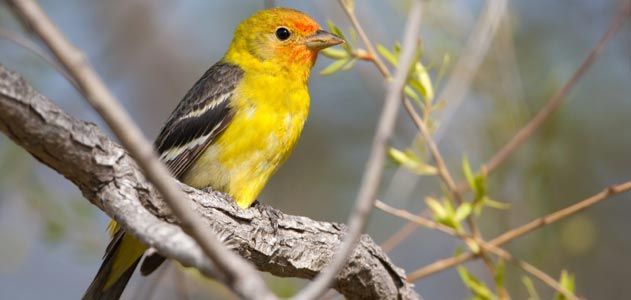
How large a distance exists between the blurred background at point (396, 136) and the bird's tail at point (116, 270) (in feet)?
0.60

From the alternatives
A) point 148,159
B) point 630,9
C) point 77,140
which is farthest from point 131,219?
point 630,9

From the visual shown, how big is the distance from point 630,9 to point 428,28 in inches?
74.4

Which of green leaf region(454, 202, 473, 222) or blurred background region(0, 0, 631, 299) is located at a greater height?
blurred background region(0, 0, 631, 299)

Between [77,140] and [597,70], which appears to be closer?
[77,140]

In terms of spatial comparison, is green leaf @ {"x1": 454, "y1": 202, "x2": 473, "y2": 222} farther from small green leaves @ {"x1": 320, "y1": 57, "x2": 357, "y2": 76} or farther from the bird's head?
the bird's head

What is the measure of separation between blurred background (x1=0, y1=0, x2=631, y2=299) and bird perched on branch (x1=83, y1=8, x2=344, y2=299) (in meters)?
0.28

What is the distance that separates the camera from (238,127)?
499cm

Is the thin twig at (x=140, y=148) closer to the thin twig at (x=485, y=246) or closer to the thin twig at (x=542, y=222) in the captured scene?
the thin twig at (x=485, y=246)

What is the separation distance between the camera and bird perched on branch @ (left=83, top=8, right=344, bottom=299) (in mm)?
4852

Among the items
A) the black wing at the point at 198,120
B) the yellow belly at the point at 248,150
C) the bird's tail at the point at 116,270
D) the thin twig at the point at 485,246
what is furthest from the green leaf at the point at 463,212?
the bird's tail at the point at 116,270

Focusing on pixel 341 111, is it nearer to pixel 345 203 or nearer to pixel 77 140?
pixel 345 203

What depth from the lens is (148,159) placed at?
1.73 m

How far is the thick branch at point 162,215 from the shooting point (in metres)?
2.51

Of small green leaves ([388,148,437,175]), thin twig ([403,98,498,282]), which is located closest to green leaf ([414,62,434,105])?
thin twig ([403,98,498,282])
